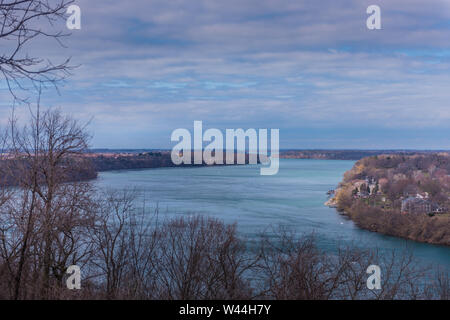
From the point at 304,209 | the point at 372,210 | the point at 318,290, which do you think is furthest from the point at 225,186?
the point at 318,290

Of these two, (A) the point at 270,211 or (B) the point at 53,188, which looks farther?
(A) the point at 270,211

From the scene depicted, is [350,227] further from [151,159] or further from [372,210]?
[151,159]

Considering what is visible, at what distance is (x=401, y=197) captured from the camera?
3491 centimetres

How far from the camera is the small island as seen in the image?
25.0 metres

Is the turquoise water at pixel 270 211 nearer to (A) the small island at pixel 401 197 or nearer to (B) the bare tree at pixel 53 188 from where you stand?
(A) the small island at pixel 401 197

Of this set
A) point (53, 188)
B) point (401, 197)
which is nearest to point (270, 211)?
point (401, 197)

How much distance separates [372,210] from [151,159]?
1200 inches

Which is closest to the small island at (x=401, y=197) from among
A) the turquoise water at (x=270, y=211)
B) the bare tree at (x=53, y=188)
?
the turquoise water at (x=270, y=211)

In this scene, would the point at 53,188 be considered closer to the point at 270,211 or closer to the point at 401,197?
the point at 270,211

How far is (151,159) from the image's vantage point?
5253 cm

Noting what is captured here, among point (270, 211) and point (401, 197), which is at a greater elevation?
point (270, 211)

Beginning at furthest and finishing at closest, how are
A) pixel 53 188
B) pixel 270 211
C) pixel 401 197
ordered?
pixel 401 197 < pixel 270 211 < pixel 53 188
